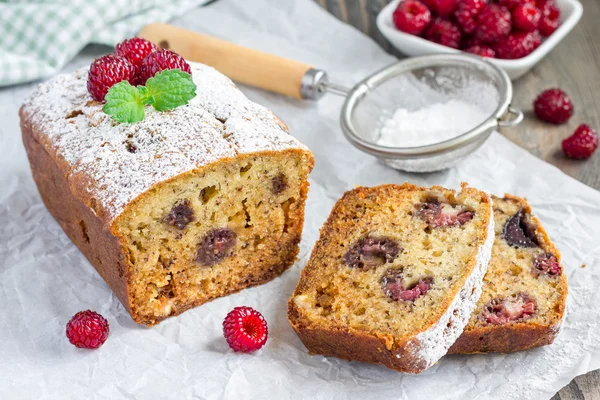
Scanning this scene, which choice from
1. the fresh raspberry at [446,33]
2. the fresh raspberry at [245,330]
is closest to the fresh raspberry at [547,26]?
the fresh raspberry at [446,33]

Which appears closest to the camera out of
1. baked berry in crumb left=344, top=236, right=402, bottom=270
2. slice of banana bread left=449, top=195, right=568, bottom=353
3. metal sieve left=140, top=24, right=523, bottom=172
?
slice of banana bread left=449, top=195, right=568, bottom=353

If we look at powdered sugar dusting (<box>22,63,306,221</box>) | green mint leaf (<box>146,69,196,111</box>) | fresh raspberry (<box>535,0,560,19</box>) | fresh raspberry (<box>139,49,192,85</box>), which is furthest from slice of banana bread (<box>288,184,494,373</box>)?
fresh raspberry (<box>535,0,560,19</box>)

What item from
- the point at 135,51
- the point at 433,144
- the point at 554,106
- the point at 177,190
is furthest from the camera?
the point at 554,106

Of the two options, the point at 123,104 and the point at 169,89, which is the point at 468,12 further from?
the point at 123,104

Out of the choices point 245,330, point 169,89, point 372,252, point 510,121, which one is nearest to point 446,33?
point 510,121

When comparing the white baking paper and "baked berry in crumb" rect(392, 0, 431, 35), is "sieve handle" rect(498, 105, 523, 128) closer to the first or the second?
the white baking paper

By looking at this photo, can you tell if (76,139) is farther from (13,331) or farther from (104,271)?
(13,331)
